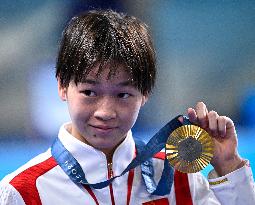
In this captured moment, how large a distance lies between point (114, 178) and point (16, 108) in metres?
1.80

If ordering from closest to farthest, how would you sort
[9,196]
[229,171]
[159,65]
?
[9,196]
[229,171]
[159,65]

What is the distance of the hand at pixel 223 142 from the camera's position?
1501mm

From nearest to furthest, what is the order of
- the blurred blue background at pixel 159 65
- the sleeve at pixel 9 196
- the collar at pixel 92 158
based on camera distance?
the sleeve at pixel 9 196 < the collar at pixel 92 158 < the blurred blue background at pixel 159 65

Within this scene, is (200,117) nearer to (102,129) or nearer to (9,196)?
(102,129)

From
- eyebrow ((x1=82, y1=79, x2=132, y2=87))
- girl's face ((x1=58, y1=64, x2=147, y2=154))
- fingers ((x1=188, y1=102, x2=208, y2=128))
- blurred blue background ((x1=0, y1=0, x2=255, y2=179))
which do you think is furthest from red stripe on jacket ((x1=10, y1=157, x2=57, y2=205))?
blurred blue background ((x1=0, y1=0, x2=255, y2=179))

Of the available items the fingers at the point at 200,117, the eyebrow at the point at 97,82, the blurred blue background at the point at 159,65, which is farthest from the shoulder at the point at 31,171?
the blurred blue background at the point at 159,65

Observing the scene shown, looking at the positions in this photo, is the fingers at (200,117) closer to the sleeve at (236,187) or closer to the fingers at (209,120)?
the fingers at (209,120)

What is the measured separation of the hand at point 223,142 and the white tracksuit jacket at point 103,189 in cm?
3

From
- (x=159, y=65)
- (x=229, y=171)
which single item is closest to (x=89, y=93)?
(x=229, y=171)

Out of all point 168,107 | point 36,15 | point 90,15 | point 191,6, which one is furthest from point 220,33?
point 90,15

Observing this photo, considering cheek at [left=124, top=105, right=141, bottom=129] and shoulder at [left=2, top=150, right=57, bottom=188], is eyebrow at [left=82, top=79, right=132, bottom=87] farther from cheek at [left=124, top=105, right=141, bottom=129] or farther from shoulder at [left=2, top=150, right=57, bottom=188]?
shoulder at [left=2, top=150, right=57, bottom=188]

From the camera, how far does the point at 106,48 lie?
1495mm

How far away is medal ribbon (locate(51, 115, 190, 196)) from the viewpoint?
1.51 meters

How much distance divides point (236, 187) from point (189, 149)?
0.55 feet
